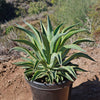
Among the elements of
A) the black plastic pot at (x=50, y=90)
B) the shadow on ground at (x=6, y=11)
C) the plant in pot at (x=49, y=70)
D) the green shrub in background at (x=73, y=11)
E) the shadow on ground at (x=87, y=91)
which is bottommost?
the shadow on ground at (x=87, y=91)

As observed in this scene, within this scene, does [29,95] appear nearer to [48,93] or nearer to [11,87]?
[11,87]

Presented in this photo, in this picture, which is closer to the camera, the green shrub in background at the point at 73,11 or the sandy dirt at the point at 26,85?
the sandy dirt at the point at 26,85

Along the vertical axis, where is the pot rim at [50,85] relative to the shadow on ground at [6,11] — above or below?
below

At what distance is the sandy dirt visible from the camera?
2.35 meters

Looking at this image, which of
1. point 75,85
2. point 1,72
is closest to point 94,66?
point 75,85

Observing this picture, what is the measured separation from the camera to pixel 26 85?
260 centimetres

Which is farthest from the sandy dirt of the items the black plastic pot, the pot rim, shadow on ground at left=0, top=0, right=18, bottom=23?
shadow on ground at left=0, top=0, right=18, bottom=23

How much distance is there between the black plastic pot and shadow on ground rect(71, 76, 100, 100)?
0.61m

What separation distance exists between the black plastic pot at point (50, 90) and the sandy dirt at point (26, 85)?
665 millimetres

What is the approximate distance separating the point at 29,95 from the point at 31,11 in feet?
53.3

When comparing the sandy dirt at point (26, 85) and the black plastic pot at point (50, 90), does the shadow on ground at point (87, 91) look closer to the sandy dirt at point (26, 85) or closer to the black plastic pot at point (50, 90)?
the sandy dirt at point (26, 85)

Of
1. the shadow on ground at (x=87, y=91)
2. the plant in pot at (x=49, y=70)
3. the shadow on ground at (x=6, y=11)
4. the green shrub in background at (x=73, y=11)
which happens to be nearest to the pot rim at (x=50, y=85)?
the plant in pot at (x=49, y=70)

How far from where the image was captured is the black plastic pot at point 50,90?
1.59 metres

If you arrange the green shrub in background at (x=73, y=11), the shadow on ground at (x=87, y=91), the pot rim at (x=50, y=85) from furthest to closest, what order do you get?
the green shrub in background at (x=73, y=11) < the shadow on ground at (x=87, y=91) < the pot rim at (x=50, y=85)
